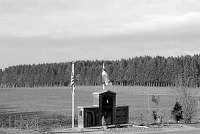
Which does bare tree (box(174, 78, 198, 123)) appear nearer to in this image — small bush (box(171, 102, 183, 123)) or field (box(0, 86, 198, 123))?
small bush (box(171, 102, 183, 123))

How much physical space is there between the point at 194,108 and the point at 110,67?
12630 cm

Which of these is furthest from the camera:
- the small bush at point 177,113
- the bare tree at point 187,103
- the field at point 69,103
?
the field at point 69,103

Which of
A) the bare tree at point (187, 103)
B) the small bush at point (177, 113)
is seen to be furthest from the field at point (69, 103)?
the small bush at point (177, 113)

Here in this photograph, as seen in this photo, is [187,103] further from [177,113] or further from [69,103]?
[69,103]

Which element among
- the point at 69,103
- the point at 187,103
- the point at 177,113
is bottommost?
the point at 69,103

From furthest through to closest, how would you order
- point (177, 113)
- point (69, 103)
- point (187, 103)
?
point (69, 103) < point (187, 103) < point (177, 113)

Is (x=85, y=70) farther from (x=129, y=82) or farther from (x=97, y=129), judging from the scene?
(x=97, y=129)


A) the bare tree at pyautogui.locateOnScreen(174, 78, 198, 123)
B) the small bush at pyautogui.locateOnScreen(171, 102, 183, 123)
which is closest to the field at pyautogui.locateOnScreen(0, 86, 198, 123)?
the bare tree at pyautogui.locateOnScreen(174, 78, 198, 123)

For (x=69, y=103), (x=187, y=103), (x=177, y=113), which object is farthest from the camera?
(x=69, y=103)

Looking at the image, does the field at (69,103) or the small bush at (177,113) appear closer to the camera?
the small bush at (177,113)

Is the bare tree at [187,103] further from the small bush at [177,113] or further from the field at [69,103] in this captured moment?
the field at [69,103]

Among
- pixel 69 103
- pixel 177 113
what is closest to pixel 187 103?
pixel 177 113

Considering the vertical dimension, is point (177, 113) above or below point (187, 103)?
below

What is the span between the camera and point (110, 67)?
167 metres
